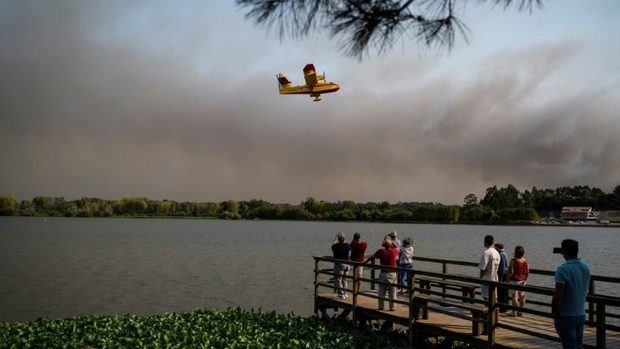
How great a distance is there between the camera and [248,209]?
18762 cm

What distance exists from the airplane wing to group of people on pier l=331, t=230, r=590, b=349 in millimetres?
18341

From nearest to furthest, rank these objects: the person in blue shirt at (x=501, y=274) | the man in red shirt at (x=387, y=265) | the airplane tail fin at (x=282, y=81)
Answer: the person in blue shirt at (x=501, y=274) → the man in red shirt at (x=387, y=265) → the airplane tail fin at (x=282, y=81)

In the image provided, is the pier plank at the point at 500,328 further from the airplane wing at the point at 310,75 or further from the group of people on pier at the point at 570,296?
the airplane wing at the point at 310,75

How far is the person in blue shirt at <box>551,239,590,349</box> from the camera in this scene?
7.14 meters

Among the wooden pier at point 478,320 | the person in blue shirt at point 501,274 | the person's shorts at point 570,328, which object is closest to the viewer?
the person's shorts at point 570,328

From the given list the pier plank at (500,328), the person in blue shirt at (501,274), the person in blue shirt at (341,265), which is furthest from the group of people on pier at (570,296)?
the person in blue shirt at (341,265)

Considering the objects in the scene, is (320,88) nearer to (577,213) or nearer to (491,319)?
(491,319)

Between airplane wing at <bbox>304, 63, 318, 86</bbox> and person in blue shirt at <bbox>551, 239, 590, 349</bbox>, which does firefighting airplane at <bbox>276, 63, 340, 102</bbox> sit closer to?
airplane wing at <bbox>304, 63, 318, 86</bbox>

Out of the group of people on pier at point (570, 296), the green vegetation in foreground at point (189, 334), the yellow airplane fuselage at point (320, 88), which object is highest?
the yellow airplane fuselage at point (320, 88)

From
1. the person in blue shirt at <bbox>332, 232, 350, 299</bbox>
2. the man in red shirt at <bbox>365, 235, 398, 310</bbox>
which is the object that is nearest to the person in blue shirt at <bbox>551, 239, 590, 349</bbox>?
the man in red shirt at <bbox>365, 235, 398, 310</bbox>

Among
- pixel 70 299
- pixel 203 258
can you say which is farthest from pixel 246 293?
pixel 203 258

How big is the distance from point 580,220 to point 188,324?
552 ft

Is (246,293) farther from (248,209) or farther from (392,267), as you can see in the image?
(248,209)

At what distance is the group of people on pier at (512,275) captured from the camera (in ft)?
23.5
